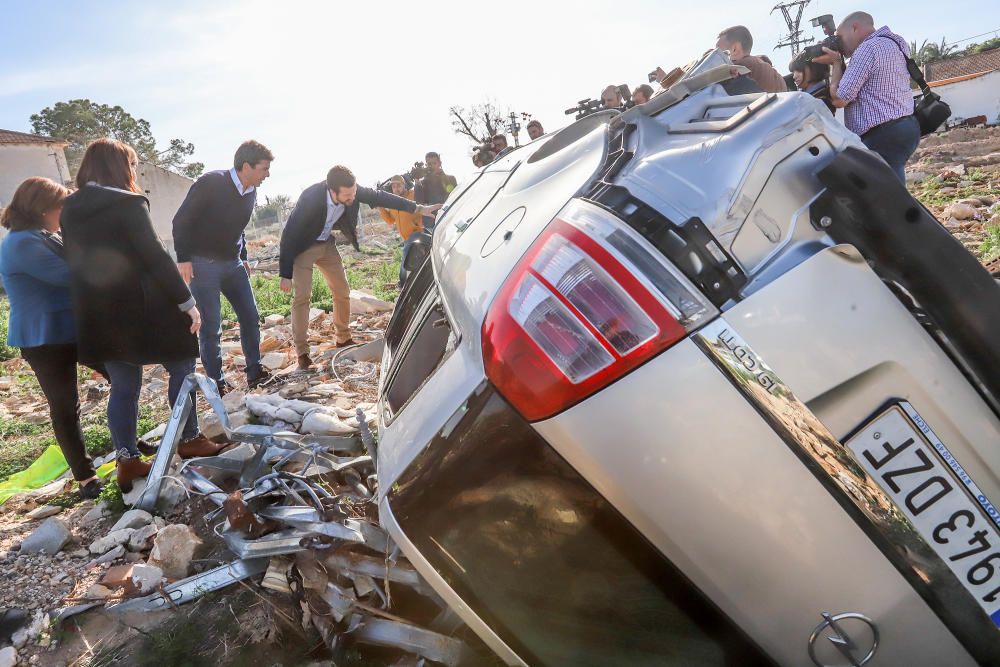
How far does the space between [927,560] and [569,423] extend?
77 cm

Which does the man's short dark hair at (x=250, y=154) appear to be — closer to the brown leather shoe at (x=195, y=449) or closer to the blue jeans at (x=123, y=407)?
the blue jeans at (x=123, y=407)

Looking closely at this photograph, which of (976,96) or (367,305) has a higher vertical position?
(976,96)

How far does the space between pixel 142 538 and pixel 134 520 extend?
→ 16 centimetres

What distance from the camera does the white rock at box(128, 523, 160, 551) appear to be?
3070 mm

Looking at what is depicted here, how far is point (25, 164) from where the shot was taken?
1164 inches

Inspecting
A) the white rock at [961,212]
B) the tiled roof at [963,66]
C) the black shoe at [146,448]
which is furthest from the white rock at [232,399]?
the tiled roof at [963,66]

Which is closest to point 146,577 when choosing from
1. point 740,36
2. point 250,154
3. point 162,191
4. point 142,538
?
point 142,538

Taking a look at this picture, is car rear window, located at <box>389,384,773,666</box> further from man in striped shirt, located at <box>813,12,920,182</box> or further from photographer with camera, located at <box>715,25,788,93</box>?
man in striped shirt, located at <box>813,12,920,182</box>

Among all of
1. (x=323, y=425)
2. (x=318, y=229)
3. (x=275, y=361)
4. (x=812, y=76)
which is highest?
(x=812, y=76)

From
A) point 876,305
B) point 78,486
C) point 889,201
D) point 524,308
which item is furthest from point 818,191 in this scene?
point 78,486

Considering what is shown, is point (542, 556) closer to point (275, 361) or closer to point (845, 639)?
point (845, 639)

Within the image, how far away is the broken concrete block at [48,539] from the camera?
323 centimetres

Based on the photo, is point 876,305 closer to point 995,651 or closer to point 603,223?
point 603,223

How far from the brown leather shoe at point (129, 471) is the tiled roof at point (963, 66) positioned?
50.0 m
